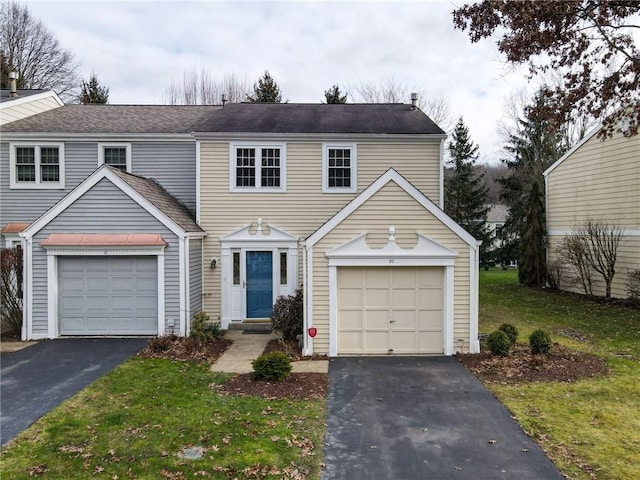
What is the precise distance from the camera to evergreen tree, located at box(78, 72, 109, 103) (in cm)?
3262

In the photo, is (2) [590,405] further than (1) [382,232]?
No

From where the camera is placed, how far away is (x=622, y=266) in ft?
60.0

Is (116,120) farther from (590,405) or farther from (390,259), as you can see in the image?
(590,405)

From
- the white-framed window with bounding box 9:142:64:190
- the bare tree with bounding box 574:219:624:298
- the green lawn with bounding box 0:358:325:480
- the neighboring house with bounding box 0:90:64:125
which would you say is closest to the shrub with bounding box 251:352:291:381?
the green lawn with bounding box 0:358:325:480

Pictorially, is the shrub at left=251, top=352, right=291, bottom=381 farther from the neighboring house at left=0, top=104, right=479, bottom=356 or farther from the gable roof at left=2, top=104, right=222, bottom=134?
the gable roof at left=2, top=104, right=222, bottom=134

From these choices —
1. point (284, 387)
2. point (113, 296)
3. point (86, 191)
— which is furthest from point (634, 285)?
point (86, 191)

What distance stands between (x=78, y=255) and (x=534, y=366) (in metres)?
11.8

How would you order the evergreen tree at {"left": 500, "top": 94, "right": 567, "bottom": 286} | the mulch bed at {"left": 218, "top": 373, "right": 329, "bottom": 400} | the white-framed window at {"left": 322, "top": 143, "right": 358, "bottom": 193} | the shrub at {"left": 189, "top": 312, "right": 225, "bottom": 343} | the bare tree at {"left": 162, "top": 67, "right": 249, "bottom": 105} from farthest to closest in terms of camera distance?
1. the bare tree at {"left": 162, "top": 67, "right": 249, "bottom": 105}
2. the evergreen tree at {"left": 500, "top": 94, "right": 567, "bottom": 286}
3. the white-framed window at {"left": 322, "top": 143, "right": 358, "bottom": 193}
4. the shrub at {"left": 189, "top": 312, "right": 225, "bottom": 343}
5. the mulch bed at {"left": 218, "top": 373, "right": 329, "bottom": 400}

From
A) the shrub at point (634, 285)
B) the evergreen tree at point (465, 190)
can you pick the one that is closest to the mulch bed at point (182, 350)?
the shrub at point (634, 285)

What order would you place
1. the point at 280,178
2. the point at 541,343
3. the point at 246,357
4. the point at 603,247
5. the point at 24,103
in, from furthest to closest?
the point at 603,247
the point at 24,103
the point at 280,178
the point at 246,357
the point at 541,343

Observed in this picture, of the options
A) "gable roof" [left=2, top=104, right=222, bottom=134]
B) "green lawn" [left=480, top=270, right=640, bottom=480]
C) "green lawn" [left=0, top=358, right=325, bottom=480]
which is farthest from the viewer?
"gable roof" [left=2, top=104, right=222, bottom=134]

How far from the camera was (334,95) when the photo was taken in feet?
110

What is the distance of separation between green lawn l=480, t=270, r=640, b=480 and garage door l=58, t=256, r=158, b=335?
917 centimetres

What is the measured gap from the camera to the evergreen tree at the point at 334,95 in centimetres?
3319
